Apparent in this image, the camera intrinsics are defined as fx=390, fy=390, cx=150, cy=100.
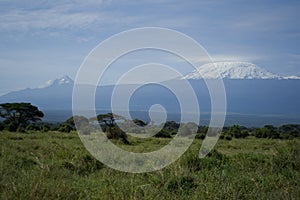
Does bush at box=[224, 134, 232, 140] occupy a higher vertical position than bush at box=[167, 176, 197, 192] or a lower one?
lower

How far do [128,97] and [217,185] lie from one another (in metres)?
4.00

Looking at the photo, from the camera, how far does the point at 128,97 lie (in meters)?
9.13

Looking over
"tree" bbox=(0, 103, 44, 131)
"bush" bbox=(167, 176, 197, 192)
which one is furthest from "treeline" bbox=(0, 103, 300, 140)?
"bush" bbox=(167, 176, 197, 192)

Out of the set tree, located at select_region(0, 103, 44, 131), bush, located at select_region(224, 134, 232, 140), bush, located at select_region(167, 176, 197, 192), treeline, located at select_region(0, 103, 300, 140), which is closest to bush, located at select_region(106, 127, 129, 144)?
treeline, located at select_region(0, 103, 300, 140)

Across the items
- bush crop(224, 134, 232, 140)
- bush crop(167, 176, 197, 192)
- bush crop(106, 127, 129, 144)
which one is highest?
bush crop(167, 176, 197, 192)

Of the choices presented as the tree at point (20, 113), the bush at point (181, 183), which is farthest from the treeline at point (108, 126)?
the bush at point (181, 183)

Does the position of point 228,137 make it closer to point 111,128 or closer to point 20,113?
point 111,128


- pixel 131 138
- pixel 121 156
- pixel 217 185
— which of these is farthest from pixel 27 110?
pixel 217 185

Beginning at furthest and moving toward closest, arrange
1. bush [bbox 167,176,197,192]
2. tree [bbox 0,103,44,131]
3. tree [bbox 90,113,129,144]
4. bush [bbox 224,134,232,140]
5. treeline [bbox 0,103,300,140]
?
tree [bbox 0,103,44,131] → bush [bbox 224,134,232,140] → tree [bbox 90,113,129,144] → treeline [bbox 0,103,300,140] → bush [bbox 167,176,197,192]

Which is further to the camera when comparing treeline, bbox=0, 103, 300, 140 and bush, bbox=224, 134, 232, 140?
bush, bbox=224, 134, 232, 140

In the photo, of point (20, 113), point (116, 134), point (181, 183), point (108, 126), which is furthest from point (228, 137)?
point (181, 183)

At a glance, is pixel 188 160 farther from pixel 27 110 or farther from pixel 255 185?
pixel 27 110

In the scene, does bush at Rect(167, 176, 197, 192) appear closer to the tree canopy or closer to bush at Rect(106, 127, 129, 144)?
bush at Rect(106, 127, 129, 144)

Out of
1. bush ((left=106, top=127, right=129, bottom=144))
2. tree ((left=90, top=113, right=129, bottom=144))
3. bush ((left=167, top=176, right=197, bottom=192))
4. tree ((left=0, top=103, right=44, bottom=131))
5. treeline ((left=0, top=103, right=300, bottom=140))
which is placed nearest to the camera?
bush ((left=167, top=176, right=197, bottom=192))
